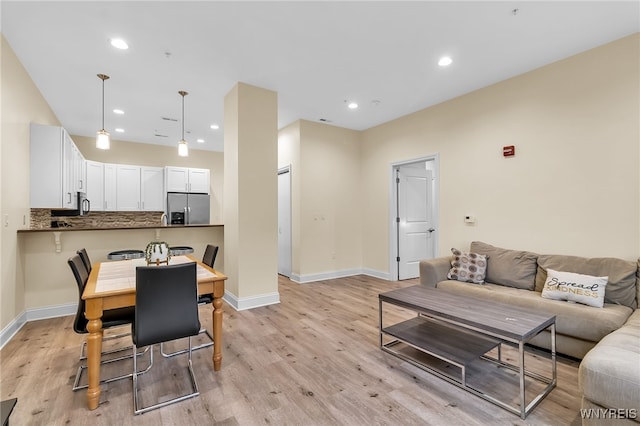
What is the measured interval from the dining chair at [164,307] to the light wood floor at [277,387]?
212 mm

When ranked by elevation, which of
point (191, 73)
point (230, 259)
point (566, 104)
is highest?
point (191, 73)

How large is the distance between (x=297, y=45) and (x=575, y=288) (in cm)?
348

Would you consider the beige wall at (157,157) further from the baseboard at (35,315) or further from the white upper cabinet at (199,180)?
the baseboard at (35,315)

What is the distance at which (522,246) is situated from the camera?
359 cm

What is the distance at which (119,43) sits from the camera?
2926 mm

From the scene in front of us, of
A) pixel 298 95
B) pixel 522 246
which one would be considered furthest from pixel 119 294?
pixel 522 246

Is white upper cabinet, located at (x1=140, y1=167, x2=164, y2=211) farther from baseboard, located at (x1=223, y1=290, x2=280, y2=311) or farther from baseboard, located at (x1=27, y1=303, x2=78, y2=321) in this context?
baseboard, located at (x1=223, y1=290, x2=280, y2=311)

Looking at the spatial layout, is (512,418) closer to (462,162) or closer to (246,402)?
(246,402)

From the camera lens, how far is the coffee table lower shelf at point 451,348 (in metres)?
2.04

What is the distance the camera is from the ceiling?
250 cm

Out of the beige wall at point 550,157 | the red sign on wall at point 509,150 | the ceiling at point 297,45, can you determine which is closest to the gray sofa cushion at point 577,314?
the beige wall at point 550,157

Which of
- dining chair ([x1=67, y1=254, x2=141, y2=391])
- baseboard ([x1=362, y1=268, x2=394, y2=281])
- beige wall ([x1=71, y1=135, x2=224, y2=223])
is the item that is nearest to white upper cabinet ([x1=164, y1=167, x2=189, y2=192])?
beige wall ([x1=71, y1=135, x2=224, y2=223])

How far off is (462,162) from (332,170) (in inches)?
91.4

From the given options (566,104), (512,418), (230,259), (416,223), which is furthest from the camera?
(416,223)
